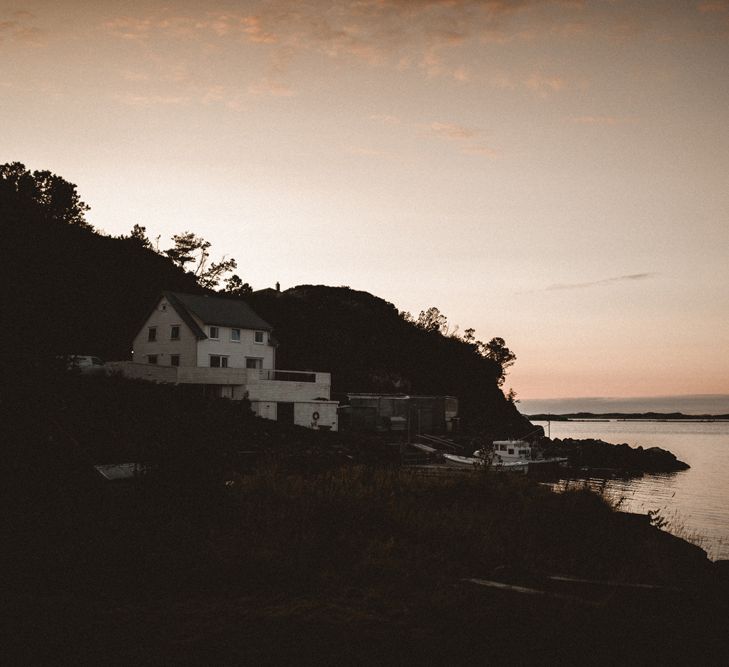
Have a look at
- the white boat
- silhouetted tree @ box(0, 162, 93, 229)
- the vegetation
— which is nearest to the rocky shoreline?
the white boat

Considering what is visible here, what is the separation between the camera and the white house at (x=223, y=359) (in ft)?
157

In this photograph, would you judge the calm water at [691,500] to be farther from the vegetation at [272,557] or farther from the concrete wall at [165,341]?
the concrete wall at [165,341]

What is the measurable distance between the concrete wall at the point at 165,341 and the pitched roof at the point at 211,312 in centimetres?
66

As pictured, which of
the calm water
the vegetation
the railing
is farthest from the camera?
the railing

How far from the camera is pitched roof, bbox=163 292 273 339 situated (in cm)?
5350

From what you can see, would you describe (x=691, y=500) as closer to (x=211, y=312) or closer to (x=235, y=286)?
(x=211, y=312)

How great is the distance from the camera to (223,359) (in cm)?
5431

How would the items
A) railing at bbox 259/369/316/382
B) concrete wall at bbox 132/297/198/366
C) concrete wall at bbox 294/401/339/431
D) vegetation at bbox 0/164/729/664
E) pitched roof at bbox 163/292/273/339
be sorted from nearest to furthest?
vegetation at bbox 0/164/729/664
concrete wall at bbox 294/401/339/431
concrete wall at bbox 132/297/198/366
railing at bbox 259/369/316/382
pitched roof at bbox 163/292/273/339

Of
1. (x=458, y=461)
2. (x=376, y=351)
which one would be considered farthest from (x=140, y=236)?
(x=458, y=461)

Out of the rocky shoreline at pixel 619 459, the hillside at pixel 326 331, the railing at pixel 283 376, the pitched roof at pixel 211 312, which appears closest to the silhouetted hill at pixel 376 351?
the hillside at pixel 326 331

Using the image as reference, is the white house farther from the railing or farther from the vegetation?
the vegetation

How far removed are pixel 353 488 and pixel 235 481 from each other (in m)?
2.96

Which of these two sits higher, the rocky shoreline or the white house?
the white house

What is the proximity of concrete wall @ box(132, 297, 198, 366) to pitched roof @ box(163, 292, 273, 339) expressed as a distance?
664mm
